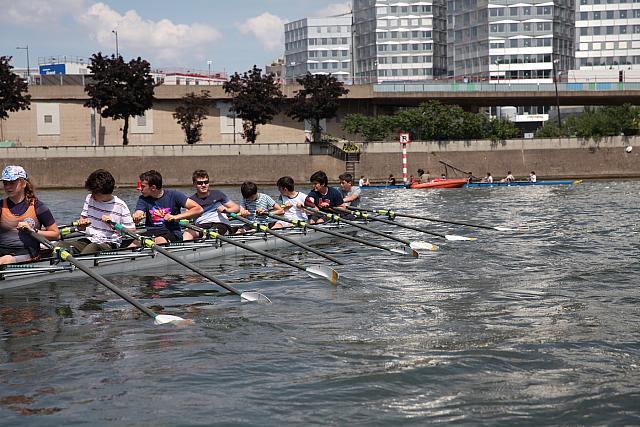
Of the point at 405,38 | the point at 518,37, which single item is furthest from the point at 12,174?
the point at 405,38

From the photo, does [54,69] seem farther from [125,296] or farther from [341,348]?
[341,348]

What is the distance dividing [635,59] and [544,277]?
105908mm

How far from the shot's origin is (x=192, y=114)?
6881cm

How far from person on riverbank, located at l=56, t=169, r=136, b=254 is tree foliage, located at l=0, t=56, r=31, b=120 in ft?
169

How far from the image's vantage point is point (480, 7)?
113875 mm

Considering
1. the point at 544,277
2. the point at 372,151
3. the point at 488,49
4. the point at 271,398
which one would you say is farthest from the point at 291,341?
the point at 488,49

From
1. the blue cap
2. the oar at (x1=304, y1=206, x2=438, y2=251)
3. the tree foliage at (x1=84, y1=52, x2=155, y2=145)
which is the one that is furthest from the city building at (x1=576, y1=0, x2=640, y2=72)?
the blue cap

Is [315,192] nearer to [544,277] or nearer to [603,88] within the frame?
[544,277]

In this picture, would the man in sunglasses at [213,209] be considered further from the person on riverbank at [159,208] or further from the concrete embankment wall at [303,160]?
the concrete embankment wall at [303,160]

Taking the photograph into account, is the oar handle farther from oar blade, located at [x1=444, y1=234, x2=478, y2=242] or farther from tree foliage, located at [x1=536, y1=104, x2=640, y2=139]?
tree foliage, located at [x1=536, y1=104, x2=640, y2=139]

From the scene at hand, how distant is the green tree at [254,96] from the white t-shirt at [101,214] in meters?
53.2

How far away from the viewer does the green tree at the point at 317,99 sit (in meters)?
67.9

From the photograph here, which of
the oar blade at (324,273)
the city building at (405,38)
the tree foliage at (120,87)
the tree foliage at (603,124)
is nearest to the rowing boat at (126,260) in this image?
the oar blade at (324,273)

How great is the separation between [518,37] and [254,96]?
55.9 meters
